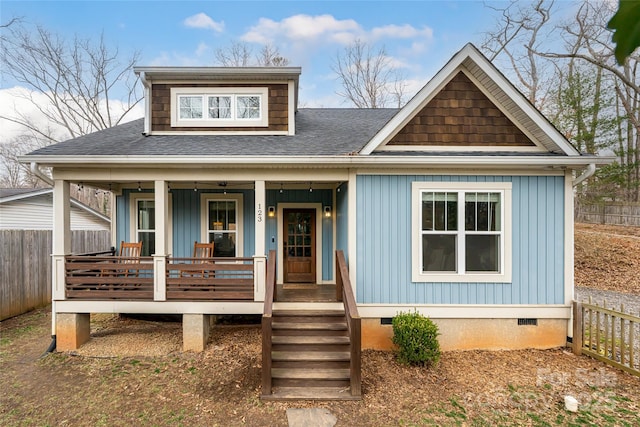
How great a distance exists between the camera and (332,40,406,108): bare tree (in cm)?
1802

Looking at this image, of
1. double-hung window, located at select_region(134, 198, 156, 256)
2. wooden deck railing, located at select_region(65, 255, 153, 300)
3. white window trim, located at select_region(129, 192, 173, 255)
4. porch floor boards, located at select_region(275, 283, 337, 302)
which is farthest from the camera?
double-hung window, located at select_region(134, 198, 156, 256)

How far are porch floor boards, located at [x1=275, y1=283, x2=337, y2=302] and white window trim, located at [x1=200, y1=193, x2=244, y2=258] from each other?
148 cm

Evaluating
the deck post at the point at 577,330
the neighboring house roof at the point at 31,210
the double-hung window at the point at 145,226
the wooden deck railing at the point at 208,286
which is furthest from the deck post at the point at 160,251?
the neighboring house roof at the point at 31,210

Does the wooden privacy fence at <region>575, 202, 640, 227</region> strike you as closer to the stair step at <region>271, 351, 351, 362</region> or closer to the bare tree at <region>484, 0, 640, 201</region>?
the bare tree at <region>484, 0, 640, 201</region>

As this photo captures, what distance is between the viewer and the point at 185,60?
1702 centimetres

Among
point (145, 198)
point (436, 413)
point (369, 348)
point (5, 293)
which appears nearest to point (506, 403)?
point (436, 413)

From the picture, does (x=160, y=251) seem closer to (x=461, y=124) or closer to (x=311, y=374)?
(x=311, y=374)

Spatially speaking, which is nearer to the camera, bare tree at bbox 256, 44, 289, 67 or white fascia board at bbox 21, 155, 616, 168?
white fascia board at bbox 21, 155, 616, 168

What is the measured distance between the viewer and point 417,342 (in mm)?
5465

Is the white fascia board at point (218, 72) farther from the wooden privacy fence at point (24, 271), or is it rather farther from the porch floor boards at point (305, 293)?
the wooden privacy fence at point (24, 271)

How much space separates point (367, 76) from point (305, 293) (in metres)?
15.3

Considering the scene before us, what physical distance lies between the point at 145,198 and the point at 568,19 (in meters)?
18.3

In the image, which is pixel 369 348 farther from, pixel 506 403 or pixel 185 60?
pixel 185 60

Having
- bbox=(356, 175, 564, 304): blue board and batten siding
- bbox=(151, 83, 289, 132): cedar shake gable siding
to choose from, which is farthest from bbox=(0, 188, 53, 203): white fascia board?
→ bbox=(356, 175, 564, 304): blue board and batten siding
